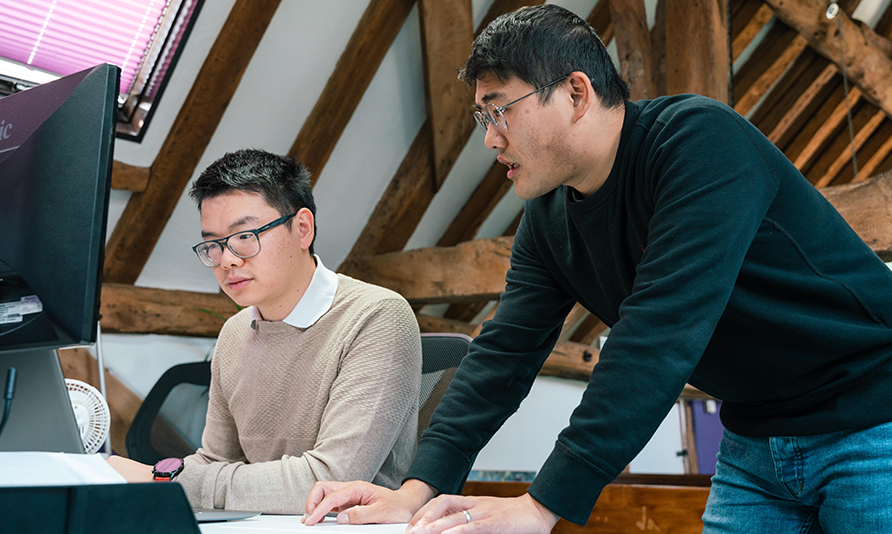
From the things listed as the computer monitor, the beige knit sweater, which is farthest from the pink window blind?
the computer monitor

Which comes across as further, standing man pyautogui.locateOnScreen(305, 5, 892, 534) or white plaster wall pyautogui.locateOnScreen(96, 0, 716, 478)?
white plaster wall pyautogui.locateOnScreen(96, 0, 716, 478)

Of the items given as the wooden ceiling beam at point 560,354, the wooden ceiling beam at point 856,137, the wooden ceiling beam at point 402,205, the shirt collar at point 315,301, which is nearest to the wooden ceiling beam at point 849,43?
the wooden ceiling beam at point 856,137

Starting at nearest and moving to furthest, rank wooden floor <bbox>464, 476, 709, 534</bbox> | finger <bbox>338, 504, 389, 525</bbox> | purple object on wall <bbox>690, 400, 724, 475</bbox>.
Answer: finger <bbox>338, 504, 389, 525</bbox> → wooden floor <bbox>464, 476, 709, 534</bbox> → purple object on wall <bbox>690, 400, 724, 475</bbox>

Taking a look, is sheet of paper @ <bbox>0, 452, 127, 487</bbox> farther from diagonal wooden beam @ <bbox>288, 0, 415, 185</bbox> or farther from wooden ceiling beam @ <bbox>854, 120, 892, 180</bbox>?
wooden ceiling beam @ <bbox>854, 120, 892, 180</bbox>

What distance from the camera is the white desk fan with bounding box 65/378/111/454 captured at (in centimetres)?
240

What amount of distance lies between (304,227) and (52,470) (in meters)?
1.05

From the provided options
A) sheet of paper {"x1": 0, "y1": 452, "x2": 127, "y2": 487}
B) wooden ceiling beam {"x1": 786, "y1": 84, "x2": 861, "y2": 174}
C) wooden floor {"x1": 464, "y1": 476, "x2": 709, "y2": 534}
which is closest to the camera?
sheet of paper {"x1": 0, "y1": 452, "x2": 127, "y2": 487}

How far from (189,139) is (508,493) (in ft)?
7.67

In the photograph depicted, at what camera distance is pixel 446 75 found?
388 centimetres

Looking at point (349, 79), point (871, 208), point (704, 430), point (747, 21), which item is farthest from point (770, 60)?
point (704, 430)

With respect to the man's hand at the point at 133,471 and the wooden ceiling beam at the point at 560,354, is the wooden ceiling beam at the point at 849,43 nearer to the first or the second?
the wooden ceiling beam at the point at 560,354

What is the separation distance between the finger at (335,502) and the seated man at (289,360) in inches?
→ 11.5

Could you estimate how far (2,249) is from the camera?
2.31 ft

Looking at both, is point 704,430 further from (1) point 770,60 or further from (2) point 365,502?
(2) point 365,502
